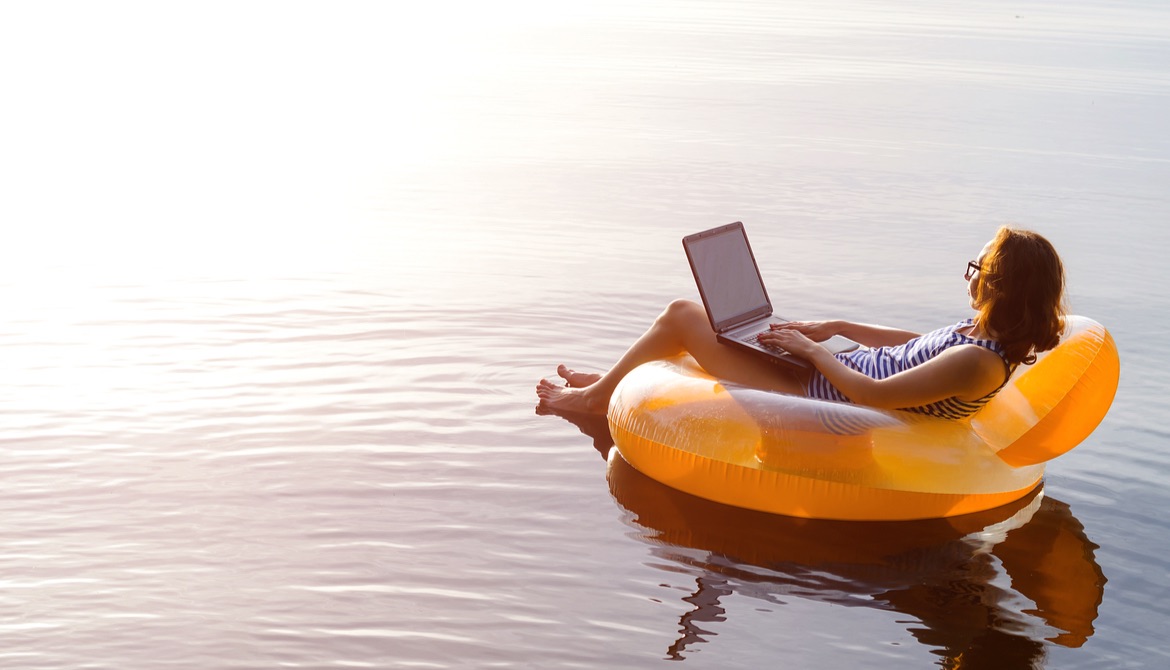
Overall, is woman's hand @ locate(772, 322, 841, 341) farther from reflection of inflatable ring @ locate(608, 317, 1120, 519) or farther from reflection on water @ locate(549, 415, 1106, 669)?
reflection on water @ locate(549, 415, 1106, 669)

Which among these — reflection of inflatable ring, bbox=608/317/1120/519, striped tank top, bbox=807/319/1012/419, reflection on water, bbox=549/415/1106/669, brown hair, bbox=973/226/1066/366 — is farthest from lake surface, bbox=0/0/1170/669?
brown hair, bbox=973/226/1066/366

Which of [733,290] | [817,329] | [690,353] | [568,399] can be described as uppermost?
[733,290]

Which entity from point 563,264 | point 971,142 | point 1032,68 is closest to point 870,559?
point 563,264

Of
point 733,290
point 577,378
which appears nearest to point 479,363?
point 577,378

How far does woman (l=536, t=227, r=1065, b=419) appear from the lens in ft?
14.3

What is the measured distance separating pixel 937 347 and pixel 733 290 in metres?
0.92

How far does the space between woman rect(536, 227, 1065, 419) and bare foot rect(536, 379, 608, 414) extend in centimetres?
58

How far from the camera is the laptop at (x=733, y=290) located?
5004 mm

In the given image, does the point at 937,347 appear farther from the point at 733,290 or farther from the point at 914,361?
the point at 733,290

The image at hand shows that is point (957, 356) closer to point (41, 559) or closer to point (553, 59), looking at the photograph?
point (41, 559)

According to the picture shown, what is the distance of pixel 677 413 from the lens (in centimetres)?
484

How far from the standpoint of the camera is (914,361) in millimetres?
4660

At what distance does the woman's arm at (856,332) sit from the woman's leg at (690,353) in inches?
9.3

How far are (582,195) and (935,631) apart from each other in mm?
7011
